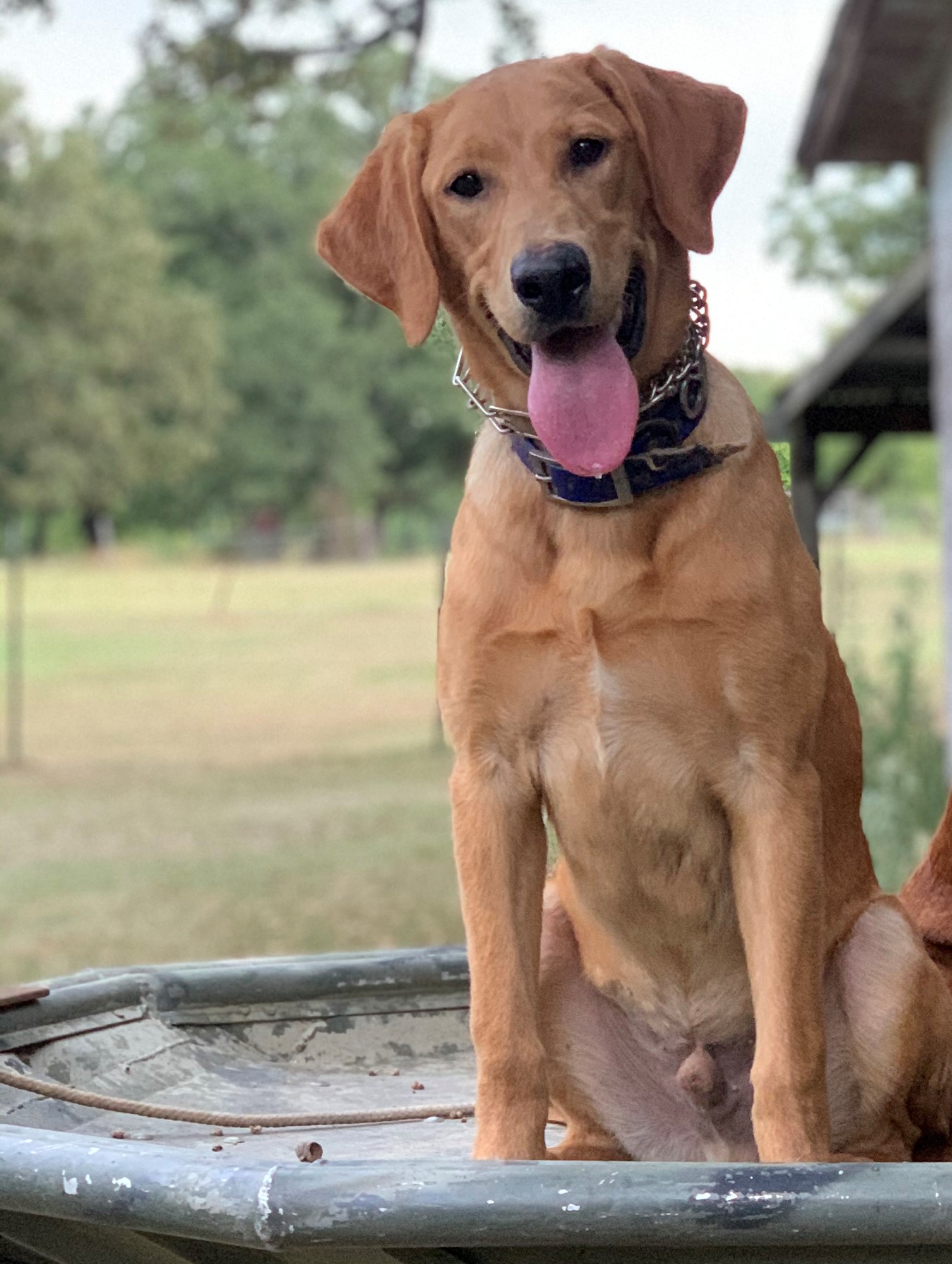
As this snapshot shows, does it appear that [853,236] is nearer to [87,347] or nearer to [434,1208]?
[87,347]

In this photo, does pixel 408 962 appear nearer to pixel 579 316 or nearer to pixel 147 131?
pixel 579 316

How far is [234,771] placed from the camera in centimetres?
1786

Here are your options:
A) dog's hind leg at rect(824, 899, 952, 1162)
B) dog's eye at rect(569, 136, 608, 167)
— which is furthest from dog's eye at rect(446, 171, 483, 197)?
dog's hind leg at rect(824, 899, 952, 1162)

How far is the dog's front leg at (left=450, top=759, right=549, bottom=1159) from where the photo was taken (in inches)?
94.2

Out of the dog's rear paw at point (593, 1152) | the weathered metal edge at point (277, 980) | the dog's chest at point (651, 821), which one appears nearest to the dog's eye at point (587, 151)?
the dog's chest at point (651, 821)

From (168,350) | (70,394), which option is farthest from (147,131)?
(70,394)

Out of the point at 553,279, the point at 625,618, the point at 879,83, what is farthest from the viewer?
the point at 879,83

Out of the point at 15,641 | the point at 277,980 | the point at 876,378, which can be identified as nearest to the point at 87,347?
the point at 15,641

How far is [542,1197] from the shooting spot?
5.98 ft

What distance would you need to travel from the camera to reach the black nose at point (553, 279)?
2141mm

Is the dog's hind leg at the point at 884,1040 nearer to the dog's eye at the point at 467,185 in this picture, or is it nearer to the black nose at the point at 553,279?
the black nose at the point at 553,279

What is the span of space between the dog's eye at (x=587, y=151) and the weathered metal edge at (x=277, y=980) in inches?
78.2

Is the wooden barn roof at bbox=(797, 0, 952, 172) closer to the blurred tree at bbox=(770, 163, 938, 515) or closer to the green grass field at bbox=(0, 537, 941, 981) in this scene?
the green grass field at bbox=(0, 537, 941, 981)

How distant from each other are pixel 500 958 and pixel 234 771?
15703 millimetres
